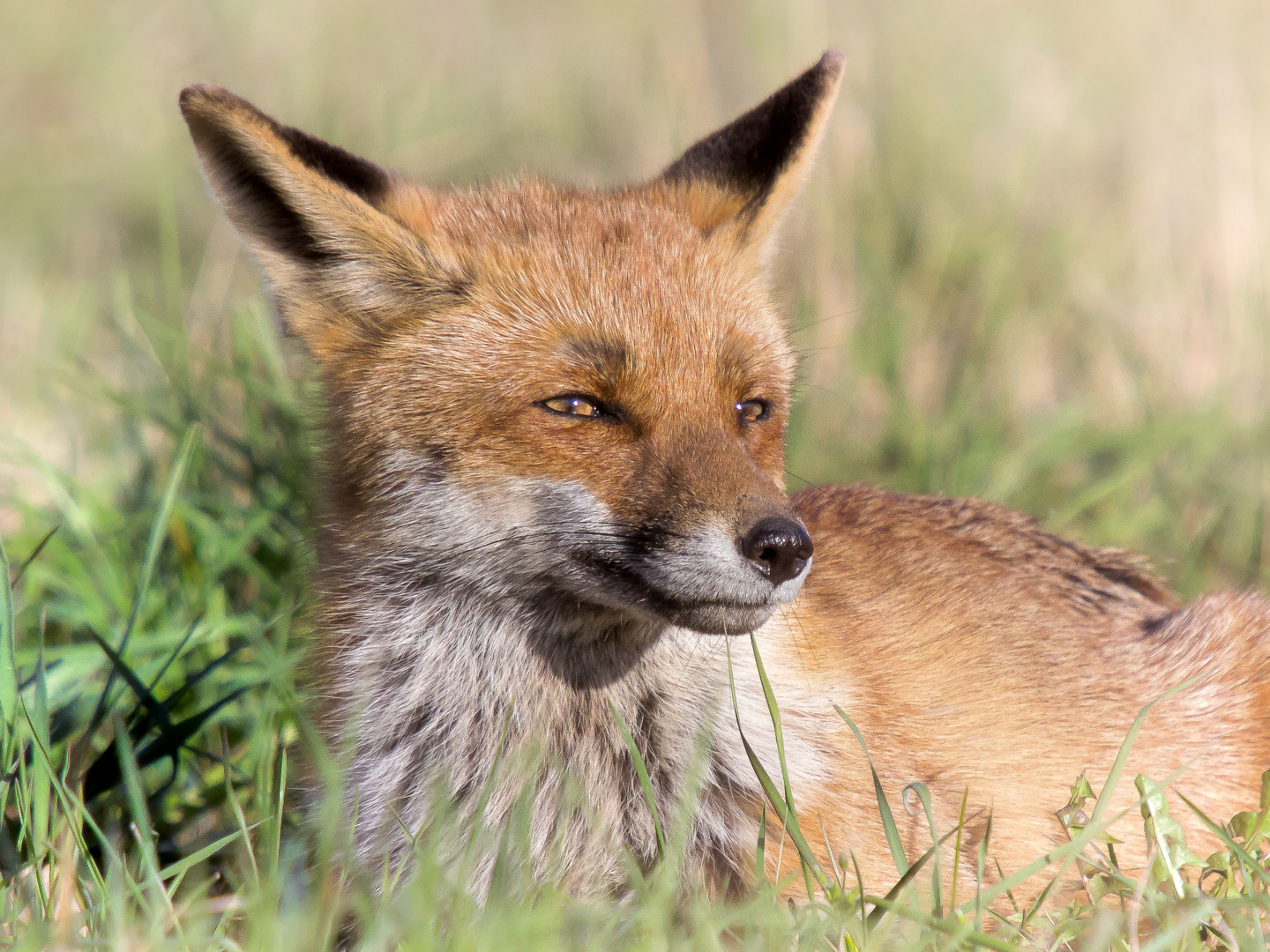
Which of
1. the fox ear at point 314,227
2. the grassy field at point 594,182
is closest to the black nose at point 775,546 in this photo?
the grassy field at point 594,182

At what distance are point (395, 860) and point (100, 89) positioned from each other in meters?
9.27

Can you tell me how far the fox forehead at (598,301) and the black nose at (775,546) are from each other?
468 millimetres

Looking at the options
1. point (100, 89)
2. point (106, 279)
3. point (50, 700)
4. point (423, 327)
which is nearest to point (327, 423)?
point (423, 327)

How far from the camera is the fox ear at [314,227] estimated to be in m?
2.88

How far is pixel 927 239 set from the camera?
6430 mm

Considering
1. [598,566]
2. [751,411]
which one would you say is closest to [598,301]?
[751,411]

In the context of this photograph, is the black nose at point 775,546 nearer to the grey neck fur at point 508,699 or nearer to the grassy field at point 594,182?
the grey neck fur at point 508,699

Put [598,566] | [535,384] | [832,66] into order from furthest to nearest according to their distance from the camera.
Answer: [832,66] < [535,384] < [598,566]

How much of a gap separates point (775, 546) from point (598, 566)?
44cm

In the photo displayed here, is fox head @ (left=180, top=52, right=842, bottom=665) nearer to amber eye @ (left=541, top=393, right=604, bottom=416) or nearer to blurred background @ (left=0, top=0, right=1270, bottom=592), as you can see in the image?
amber eye @ (left=541, top=393, right=604, bottom=416)

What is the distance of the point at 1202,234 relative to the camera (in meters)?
6.48

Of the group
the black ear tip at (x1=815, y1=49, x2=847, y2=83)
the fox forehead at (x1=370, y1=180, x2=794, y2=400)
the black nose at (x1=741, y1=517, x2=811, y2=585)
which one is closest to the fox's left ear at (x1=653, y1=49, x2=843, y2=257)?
the black ear tip at (x1=815, y1=49, x2=847, y2=83)

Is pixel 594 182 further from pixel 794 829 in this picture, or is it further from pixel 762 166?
pixel 794 829

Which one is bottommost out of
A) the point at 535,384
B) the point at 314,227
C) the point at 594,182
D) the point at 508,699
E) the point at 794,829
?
the point at 794,829
